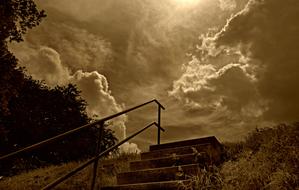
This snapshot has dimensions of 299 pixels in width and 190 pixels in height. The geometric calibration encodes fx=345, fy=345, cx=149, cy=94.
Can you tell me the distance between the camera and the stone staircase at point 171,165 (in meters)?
5.59

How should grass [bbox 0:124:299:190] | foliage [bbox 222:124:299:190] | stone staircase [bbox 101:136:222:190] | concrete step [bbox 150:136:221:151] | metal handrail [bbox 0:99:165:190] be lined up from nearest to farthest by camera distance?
metal handrail [bbox 0:99:165:190] < foliage [bbox 222:124:299:190] < grass [bbox 0:124:299:190] < stone staircase [bbox 101:136:222:190] < concrete step [bbox 150:136:221:151]

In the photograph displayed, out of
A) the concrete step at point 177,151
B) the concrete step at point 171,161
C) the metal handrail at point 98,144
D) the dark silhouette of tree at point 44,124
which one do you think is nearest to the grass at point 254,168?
the concrete step at point 171,161

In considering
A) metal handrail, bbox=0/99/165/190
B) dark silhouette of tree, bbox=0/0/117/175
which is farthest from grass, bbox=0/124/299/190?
dark silhouette of tree, bbox=0/0/117/175

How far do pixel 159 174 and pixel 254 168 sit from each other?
5.34ft

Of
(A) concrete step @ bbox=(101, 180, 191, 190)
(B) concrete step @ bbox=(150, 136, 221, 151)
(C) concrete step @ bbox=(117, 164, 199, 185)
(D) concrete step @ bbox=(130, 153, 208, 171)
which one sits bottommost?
(A) concrete step @ bbox=(101, 180, 191, 190)

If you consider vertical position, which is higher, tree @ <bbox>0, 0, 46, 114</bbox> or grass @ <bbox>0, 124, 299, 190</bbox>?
tree @ <bbox>0, 0, 46, 114</bbox>

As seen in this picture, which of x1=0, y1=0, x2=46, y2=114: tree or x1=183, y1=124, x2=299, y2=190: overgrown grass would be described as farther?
x1=0, y1=0, x2=46, y2=114: tree

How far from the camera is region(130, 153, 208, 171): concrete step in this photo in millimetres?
6156

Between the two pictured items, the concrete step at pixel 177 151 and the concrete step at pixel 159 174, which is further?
the concrete step at pixel 177 151

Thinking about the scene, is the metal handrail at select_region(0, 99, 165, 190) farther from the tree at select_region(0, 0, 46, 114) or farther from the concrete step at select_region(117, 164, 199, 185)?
the tree at select_region(0, 0, 46, 114)

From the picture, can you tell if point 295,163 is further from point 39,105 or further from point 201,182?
point 39,105

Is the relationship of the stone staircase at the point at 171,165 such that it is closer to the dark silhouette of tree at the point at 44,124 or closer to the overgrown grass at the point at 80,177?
the overgrown grass at the point at 80,177

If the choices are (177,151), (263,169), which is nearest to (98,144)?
(177,151)

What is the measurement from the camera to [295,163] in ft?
15.9
